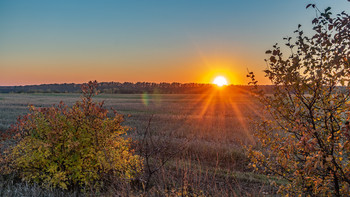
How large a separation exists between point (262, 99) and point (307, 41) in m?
1.15

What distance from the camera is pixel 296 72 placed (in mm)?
4043

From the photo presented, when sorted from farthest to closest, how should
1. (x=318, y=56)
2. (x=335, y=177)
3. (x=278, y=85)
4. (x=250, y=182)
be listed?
1. (x=250, y=182)
2. (x=278, y=85)
3. (x=318, y=56)
4. (x=335, y=177)

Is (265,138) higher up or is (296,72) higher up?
(296,72)

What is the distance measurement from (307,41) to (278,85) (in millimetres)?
796

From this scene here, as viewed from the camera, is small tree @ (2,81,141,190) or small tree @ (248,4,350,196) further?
small tree @ (2,81,141,190)

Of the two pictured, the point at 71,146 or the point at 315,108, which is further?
the point at 71,146

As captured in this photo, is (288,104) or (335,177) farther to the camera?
(288,104)

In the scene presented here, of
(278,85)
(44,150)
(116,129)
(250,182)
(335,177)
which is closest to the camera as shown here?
(335,177)

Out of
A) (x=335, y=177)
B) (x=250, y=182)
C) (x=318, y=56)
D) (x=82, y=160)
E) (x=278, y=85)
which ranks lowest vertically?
(x=250, y=182)

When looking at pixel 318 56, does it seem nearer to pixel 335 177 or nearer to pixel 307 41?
pixel 307 41

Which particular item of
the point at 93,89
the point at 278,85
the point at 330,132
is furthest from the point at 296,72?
the point at 93,89

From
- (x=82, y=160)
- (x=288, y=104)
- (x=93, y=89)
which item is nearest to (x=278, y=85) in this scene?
(x=288, y=104)

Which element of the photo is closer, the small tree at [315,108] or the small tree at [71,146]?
the small tree at [315,108]

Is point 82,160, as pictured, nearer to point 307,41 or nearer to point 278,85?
point 278,85
